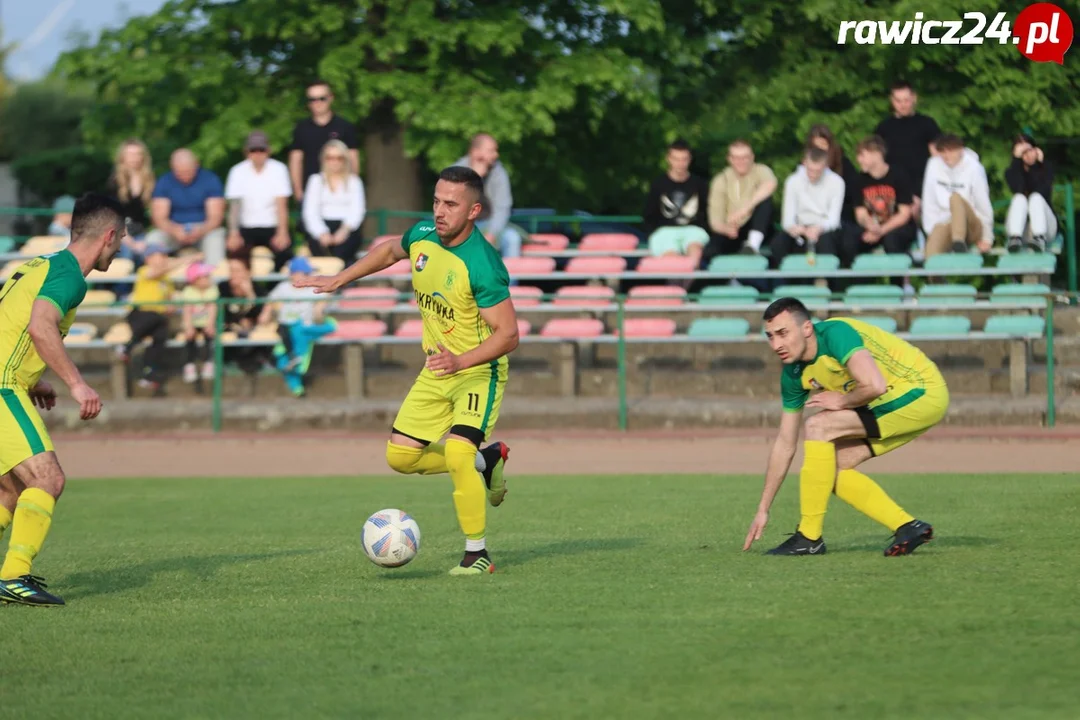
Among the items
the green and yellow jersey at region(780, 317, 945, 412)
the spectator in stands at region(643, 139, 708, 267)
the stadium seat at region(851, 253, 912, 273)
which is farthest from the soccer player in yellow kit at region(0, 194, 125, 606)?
the stadium seat at region(851, 253, 912, 273)

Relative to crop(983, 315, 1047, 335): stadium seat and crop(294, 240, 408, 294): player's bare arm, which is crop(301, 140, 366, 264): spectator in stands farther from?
crop(294, 240, 408, 294): player's bare arm

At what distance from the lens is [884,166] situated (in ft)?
59.1

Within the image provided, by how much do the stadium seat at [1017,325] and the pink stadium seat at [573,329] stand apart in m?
4.08

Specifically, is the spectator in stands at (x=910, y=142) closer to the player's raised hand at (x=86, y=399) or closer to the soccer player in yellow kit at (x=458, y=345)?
the soccer player in yellow kit at (x=458, y=345)

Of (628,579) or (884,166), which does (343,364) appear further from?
(628,579)

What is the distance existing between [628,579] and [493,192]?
10237 mm

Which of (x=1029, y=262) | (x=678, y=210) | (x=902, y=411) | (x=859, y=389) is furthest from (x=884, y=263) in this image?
(x=859, y=389)

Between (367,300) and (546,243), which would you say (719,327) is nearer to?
(546,243)

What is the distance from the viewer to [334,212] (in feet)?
60.6

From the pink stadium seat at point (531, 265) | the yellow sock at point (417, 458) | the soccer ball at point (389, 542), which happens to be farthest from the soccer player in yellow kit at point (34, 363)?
the pink stadium seat at point (531, 265)

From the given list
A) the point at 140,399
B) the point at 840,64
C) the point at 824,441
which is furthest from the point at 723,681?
the point at 840,64

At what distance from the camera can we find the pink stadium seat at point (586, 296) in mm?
17734

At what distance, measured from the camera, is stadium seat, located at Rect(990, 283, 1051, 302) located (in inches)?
706

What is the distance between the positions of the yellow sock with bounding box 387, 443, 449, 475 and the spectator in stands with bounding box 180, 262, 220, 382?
963 cm
